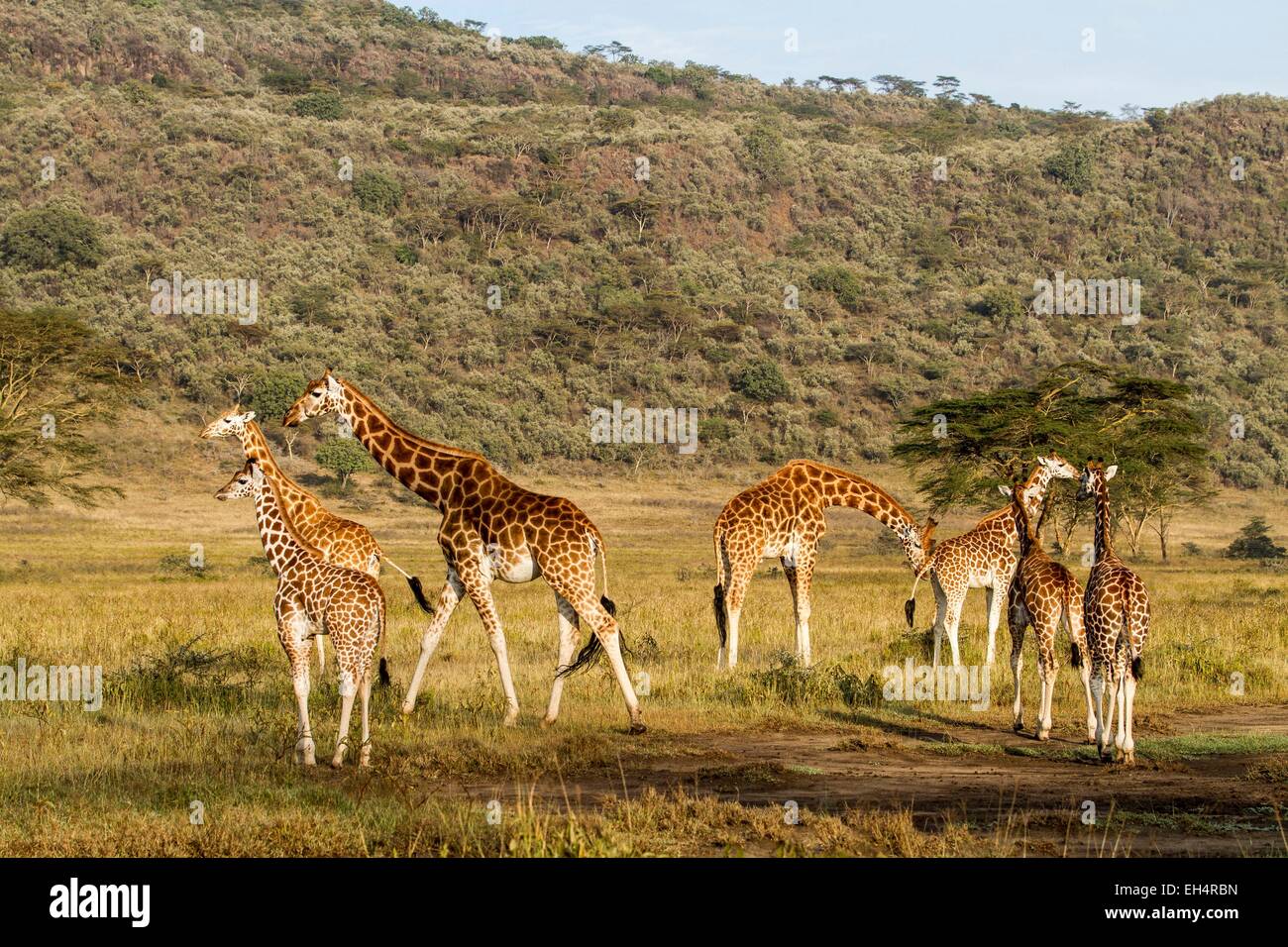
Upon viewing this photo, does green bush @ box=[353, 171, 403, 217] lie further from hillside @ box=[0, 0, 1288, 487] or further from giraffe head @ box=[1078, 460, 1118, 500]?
giraffe head @ box=[1078, 460, 1118, 500]

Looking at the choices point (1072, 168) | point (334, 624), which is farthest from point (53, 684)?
point (1072, 168)

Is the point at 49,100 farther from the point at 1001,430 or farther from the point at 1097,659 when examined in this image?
the point at 1097,659

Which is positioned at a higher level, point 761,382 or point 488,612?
point 761,382

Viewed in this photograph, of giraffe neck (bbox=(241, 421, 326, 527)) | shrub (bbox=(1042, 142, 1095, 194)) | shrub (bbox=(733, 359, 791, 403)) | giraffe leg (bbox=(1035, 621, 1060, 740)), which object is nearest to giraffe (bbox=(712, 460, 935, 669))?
giraffe leg (bbox=(1035, 621, 1060, 740))

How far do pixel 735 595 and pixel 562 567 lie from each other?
4749mm

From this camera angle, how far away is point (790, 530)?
17.8m

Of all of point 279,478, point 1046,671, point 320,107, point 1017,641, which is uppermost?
point 320,107

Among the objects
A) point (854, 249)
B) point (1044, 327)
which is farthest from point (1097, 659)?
point (854, 249)

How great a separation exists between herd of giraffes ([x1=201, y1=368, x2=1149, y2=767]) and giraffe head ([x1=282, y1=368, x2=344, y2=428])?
2 cm

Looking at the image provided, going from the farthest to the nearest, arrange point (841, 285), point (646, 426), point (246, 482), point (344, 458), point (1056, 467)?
point (841, 285) < point (646, 426) < point (344, 458) < point (1056, 467) < point (246, 482)

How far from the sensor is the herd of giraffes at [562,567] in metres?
11.6

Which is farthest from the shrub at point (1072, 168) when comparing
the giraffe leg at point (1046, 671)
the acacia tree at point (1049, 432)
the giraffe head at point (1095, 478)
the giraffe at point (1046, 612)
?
the giraffe leg at point (1046, 671)
